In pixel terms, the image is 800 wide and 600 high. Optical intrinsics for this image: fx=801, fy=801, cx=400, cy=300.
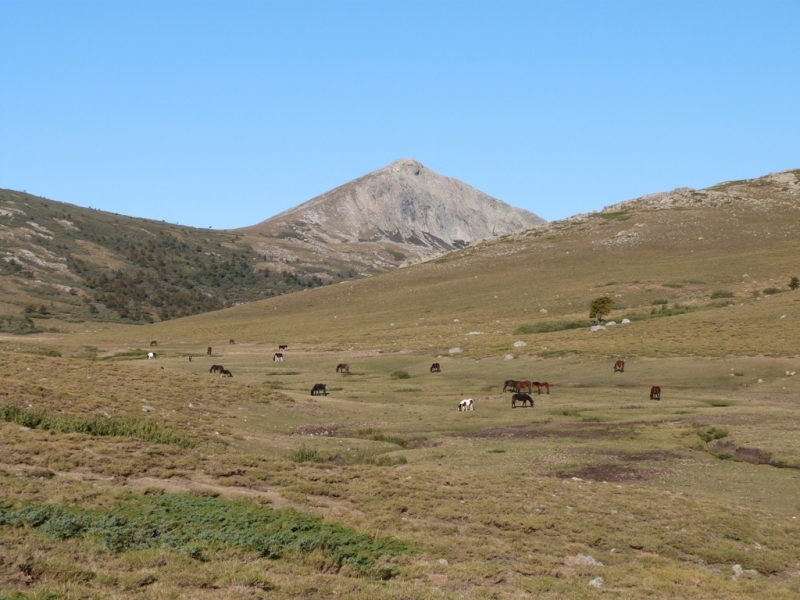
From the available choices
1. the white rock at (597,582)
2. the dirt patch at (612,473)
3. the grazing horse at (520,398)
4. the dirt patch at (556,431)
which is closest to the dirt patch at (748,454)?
the dirt patch at (556,431)

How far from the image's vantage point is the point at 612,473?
24.1 metres

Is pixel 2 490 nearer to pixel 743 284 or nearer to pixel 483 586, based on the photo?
pixel 483 586

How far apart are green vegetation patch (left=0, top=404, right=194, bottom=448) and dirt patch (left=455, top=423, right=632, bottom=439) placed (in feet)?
40.6

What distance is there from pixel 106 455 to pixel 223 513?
589 centimetres

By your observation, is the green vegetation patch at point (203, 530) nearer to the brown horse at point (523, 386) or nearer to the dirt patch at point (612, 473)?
the dirt patch at point (612, 473)

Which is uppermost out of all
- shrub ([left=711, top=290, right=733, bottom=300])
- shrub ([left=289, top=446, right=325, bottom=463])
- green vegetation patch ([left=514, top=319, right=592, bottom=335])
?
shrub ([left=711, top=290, right=733, bottom=300])

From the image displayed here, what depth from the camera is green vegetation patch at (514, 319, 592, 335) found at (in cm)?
7895

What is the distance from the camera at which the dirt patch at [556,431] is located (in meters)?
31.1

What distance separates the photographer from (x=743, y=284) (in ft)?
318

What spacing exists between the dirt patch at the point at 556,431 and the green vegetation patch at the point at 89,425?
487 inches

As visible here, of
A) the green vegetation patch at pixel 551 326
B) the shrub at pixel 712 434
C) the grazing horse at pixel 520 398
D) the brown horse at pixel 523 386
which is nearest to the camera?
the shrub at pixel 712 434

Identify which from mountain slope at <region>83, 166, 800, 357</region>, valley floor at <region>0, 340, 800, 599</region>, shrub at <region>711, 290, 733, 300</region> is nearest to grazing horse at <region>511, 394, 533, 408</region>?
valley floor at <region>0, 340, 800, 599</region>

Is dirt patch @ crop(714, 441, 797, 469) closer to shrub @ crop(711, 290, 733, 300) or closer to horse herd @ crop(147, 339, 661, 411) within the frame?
horse herd @ crop(147, 339, 661, 411)

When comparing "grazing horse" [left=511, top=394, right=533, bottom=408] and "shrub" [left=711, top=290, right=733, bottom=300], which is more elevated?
"shrub" [left=711, top=290, right=733, bottom=300]
